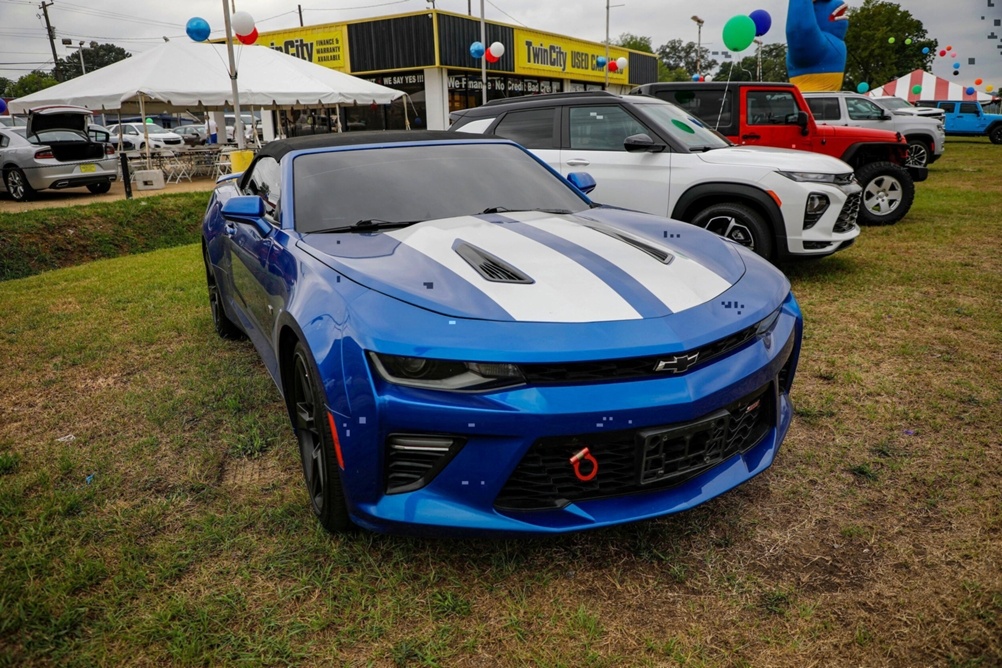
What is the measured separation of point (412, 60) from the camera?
2553 cm

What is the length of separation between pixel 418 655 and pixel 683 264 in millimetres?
1592

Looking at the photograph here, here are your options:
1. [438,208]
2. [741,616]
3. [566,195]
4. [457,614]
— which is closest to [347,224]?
[438,208]

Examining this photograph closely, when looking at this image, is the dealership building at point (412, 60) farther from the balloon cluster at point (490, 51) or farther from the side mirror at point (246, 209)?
the side mirror at point (246, 209)

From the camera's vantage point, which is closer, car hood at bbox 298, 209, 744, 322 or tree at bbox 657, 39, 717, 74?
car hood at bbox 298, 209, 744, 322

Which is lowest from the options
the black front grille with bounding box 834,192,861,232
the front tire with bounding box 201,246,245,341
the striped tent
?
the front tire with bounding box 201,246,245,341

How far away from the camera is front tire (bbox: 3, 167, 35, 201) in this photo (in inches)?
508

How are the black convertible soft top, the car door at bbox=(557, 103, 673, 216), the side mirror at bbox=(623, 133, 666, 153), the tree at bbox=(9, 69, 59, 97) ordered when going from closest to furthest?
the black convertible soft top < the side mirror at bbox=(623, 133, 666, 153) < the car door at bbox=(557, 103, 673, 216) < the tree at bbox=(9, 69, 59, 97)

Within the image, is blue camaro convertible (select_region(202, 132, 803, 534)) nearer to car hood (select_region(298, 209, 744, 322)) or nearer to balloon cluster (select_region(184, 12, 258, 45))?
car hood (select_region(298, 209, 744, 322))

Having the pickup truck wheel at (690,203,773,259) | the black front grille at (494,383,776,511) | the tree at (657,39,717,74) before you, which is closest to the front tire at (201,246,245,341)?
the black front grille at (494,383,776,511)

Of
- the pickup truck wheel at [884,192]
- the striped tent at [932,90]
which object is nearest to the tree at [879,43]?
the striped tent at [932,90]

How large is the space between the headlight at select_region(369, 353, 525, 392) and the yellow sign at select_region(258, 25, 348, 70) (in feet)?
89.6

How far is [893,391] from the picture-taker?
11.9 feet

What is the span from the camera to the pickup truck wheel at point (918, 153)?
46.8ft

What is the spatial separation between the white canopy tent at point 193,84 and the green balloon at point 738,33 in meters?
8.85
